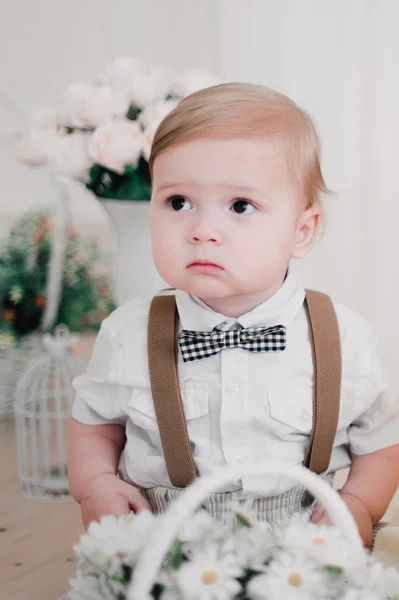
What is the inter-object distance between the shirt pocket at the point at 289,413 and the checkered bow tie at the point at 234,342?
7cm

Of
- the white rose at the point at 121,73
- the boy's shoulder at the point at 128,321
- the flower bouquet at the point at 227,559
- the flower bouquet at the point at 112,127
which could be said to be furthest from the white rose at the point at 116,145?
the flower bouquet at the point at 227,559

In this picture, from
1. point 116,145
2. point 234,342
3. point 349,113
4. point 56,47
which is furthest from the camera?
point 56,47

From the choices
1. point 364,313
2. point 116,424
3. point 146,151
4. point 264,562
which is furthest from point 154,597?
point 364,313

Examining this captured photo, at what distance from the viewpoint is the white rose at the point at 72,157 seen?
5.51 feet

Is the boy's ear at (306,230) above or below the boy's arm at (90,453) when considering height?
above

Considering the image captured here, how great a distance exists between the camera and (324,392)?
1153 millimetres

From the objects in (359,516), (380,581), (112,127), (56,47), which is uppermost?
(56,47)

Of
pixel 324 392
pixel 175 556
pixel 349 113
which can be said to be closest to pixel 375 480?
pixel 324 392

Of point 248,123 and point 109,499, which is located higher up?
point 248,123

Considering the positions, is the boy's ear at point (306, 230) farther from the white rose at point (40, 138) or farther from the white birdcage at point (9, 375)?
the white birdcage at point (9, 375)

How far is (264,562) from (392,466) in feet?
1.64

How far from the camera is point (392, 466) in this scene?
1.22 meters

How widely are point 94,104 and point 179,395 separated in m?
0.78

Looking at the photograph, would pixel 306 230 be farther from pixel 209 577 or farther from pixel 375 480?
pixel 209 577
